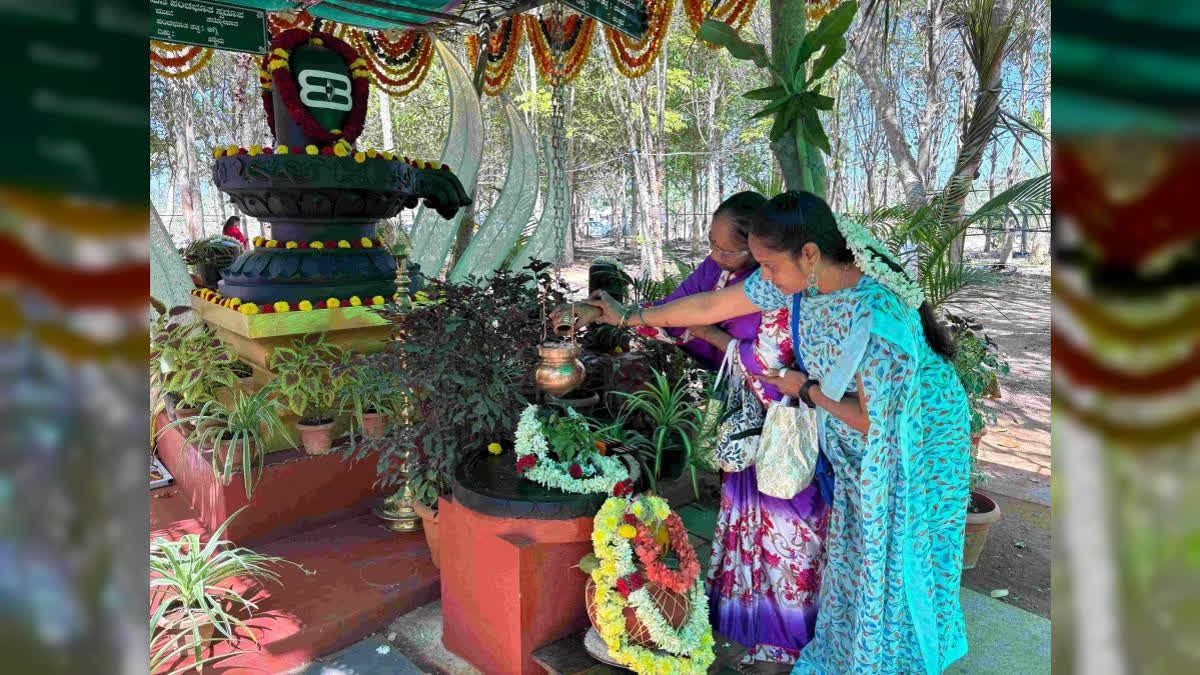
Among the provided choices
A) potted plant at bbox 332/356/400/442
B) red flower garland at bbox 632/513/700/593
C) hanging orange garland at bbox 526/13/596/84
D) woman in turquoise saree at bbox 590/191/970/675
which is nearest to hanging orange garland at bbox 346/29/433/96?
hanging orange garland at bbox 526/13/596/84

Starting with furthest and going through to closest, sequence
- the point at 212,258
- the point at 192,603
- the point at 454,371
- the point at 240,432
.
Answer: the point at 212,258 → the point at 240,432 → the point at 454,371 → the point at 192,603

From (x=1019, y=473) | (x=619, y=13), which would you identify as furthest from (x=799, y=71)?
(x=1019, y=473)

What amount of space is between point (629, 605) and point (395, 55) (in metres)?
6.77

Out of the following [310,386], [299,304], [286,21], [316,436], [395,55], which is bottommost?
[316,436]

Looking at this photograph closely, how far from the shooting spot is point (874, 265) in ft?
7.81

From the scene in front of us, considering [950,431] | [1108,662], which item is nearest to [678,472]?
[950,431]

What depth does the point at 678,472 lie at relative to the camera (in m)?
3.47

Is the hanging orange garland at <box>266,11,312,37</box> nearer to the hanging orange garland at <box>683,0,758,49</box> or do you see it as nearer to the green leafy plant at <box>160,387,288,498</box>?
the hanging orange garland at <box>683,0,758,49</box>

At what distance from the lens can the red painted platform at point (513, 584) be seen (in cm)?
254

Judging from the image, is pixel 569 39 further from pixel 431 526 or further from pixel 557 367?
pixel 557 367

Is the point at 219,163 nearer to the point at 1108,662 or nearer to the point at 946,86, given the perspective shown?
the point at 1108,662

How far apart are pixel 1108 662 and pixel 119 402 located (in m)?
0.57

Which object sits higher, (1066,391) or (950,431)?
(1066,391)

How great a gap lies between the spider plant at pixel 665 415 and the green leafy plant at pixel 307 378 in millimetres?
1594
